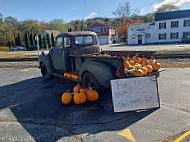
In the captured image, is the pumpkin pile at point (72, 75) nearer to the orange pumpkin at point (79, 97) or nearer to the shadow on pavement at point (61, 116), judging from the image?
the shadow on pavement at point (61, 116)

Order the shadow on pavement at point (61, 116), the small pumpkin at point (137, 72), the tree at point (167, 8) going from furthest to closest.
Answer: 1. the tree at point (167, 8)
2. the small pumpkin at point (137, 72)
3. the shadow on pavement at point (61, 116)

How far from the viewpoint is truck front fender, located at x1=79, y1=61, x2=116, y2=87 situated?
423 cm

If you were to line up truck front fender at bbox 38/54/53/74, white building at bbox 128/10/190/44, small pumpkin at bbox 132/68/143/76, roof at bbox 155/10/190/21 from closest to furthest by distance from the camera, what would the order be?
small pumpkin at bbox 132/68/143/76, truck front fender at bbox 38/54/53/74, white building at bbox 128/10/190/44, roof at bbox 155/10/190/21

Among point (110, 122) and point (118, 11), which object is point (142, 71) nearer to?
point (110, 122)

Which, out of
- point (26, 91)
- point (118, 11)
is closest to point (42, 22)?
point (118, 11)

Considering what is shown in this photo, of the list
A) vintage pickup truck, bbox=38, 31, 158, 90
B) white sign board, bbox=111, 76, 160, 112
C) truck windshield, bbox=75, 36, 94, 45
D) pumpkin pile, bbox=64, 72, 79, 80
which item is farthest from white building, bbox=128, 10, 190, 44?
white sign board, bbox=111, 76, 160, 112

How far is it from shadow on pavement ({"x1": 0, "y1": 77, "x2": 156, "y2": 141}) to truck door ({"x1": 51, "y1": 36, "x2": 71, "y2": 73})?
1.21 meters

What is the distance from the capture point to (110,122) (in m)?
3.56

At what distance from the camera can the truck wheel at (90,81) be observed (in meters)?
4.72

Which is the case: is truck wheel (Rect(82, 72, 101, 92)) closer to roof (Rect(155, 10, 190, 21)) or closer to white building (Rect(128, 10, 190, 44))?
white building (Rect(128, 10, 190, 44))

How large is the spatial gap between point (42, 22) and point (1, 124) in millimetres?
91977

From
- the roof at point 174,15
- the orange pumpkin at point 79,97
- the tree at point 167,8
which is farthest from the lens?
the tree at point 167,8

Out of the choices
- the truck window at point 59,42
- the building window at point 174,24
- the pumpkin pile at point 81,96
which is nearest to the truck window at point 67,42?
the truck window at point 59,42

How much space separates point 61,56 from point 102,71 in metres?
2.46
